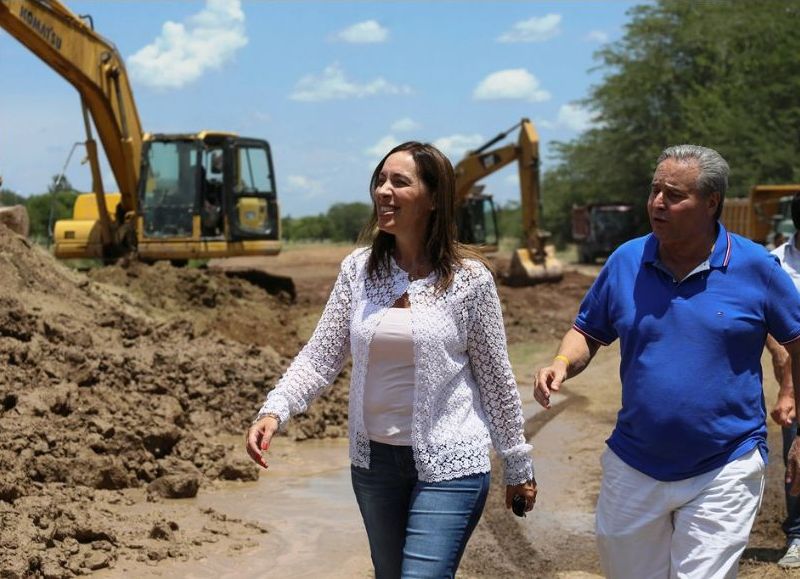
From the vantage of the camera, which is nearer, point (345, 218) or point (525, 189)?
point (525, 189)

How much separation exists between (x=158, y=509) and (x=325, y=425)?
13.3 feet

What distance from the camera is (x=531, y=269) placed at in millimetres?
28344

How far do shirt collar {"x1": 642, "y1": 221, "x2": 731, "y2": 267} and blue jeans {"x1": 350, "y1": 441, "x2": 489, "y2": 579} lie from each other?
0.99 metres

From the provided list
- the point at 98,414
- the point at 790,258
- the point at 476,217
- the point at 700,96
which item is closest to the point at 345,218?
the point at 700,96

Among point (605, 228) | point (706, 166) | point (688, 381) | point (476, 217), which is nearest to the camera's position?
point (688, 381)

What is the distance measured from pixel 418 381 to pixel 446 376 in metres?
0.09

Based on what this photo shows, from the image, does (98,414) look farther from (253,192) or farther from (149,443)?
(253,192)

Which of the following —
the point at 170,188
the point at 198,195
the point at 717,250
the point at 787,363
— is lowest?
the point at 787,363

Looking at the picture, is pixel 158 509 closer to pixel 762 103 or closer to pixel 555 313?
pixel 555 313

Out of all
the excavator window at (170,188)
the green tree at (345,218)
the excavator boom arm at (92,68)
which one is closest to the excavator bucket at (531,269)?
the excavator window at (170,188)

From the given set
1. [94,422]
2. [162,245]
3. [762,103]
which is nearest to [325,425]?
[94,422]

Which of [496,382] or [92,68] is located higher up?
[92,68]

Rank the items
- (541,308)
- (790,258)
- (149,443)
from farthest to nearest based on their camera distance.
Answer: (541,308) → (149,443) → (790,258)

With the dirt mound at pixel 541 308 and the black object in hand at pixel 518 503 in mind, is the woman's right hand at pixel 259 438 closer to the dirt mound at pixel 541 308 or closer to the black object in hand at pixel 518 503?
the black object in hand at pixel 518 503
